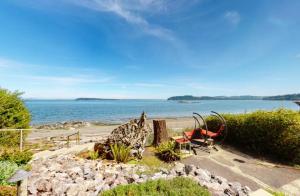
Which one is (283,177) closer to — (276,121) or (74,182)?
(276,121)

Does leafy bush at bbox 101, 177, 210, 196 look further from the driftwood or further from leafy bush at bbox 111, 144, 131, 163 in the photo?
the driftwood

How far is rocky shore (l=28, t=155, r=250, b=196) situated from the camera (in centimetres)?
434

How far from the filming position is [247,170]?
23.1 feet

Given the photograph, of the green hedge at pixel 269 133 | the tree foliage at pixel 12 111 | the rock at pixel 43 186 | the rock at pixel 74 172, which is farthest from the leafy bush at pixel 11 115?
the green hedge at pixel 269 133

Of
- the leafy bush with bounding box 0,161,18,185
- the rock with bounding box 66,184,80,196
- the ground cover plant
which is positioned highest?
the ground cover plant

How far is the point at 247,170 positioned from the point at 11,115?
10.1 metres

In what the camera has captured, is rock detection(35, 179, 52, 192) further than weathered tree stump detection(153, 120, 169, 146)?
No

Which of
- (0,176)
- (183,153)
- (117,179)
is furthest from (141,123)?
(0,176)

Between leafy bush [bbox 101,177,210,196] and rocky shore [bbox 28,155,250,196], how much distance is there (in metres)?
0.63

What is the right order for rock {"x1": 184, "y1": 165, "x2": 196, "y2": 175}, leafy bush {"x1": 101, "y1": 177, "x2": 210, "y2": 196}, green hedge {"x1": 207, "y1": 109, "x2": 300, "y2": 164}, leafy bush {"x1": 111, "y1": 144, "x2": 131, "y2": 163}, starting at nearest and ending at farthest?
leafy bush {"x1": 101, "y1": 177, "x2": 210, "y2": 196} < rock {"x1": 184, "y1": 165, "x2": 196, "y2": 175} < leafy bush {"x1": 111, "y1": 144, "x2": 131, "y2": 163} < green hedge {"x1": 207, "y1": 109, "x2": 300, "y2": 164}

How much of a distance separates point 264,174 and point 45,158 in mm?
7918

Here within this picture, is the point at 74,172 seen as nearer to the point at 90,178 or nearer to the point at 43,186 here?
the point at 90,178

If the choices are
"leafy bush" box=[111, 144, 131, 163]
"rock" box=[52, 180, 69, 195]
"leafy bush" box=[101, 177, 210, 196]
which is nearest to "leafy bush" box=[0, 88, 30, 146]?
"leafy bush" box=[111, 144, 131, 163]

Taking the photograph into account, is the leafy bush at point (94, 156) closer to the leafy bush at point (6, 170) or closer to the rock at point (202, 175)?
the leafy bush at point (6, 170)
